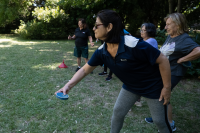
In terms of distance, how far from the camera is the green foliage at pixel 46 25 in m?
15.2

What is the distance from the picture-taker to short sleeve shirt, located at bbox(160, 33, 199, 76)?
217cm

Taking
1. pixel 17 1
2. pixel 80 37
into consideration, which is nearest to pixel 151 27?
pixel 80 37

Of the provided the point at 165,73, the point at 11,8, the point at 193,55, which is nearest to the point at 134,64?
the point at 165,73

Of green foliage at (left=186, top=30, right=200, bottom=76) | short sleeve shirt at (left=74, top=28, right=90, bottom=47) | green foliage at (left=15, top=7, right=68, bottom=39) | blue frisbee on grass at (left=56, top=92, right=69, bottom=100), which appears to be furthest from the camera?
green foliage at (left=15, top=7, right=68, bottom=39)

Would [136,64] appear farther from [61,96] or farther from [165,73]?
[61,96]

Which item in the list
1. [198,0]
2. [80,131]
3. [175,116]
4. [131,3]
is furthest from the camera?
[131,3]

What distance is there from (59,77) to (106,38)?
417 cm

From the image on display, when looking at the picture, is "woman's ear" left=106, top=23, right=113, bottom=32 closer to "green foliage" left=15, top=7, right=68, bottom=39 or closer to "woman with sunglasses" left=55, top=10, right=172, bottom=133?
"woman with sunglasses" left=55, top=10, right=172, bottom=133

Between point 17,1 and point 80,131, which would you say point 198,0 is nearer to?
point 80,131

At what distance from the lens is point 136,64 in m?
1.67

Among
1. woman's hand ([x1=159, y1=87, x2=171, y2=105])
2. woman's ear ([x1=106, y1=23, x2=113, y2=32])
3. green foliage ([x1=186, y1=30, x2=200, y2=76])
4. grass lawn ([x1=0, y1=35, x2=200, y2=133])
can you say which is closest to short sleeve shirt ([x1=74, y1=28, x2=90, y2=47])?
grass lawn ([x1=0, y1=35, x2=200, y2=133])

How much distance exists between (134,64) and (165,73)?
1.09 feet

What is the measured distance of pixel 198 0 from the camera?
13.3m

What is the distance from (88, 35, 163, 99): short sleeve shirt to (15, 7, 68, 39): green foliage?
1484 cm
